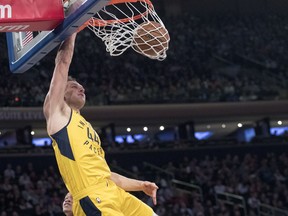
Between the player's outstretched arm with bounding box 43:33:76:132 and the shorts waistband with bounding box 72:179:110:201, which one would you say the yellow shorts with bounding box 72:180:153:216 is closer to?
the shorts waistband with bounding box 72:179:110:201

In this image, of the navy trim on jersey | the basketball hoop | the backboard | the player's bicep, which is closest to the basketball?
the basketball hoop

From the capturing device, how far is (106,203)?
477cm

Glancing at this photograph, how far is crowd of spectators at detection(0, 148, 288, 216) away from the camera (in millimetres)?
17031

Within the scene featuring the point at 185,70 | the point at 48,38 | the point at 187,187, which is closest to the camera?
the point at 48,38

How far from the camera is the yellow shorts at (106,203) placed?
477 cm

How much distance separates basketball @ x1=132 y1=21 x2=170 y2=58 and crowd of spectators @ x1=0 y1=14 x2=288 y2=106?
15043 mm

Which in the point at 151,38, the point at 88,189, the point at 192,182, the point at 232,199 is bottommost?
the point at 232,199

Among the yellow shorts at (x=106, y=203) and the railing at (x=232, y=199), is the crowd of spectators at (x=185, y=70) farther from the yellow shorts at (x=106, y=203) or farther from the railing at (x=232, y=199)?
the yellow shorts at (x=106, y=203)

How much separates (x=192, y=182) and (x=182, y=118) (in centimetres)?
384

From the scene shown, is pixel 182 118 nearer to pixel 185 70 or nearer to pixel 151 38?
pixel 185 70

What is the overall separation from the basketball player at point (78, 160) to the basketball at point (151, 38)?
955 mm

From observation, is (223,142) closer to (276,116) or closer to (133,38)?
(276,116)

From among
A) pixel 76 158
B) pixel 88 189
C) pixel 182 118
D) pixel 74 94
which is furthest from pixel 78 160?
Answer: pixel 182 118

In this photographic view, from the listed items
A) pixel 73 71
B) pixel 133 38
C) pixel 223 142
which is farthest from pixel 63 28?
pixel 223 142
